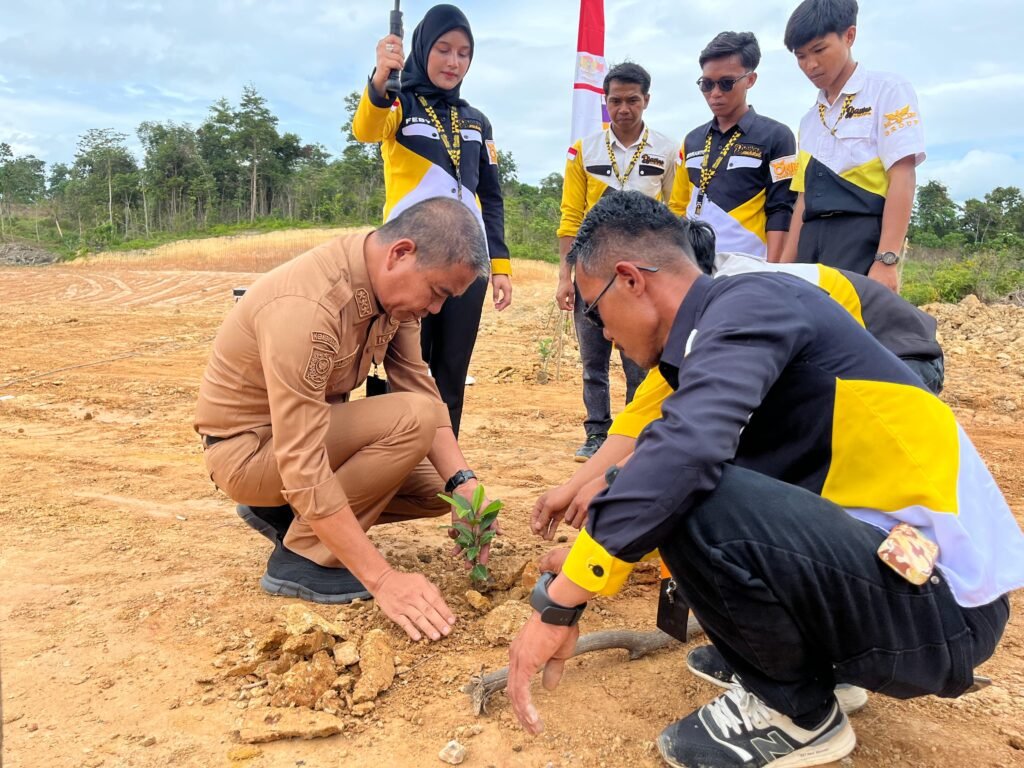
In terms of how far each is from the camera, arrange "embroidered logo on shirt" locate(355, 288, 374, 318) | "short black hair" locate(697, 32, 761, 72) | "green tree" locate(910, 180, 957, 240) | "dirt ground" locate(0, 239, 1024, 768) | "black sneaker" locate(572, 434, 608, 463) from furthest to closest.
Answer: "green tree" locate(910, 180, 957, 240)
"black sneaker" locate(572, 434, 608, 463)
"short black hair" locate(697, 32, 761, 72)
"embroidered logo on shirt" locate(355, 288, 374, 318)
"dirt ground" locate(0, 239, 1024, 768)

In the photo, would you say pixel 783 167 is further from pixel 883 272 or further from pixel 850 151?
pixel 883 272

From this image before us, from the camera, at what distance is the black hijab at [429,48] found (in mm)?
3410

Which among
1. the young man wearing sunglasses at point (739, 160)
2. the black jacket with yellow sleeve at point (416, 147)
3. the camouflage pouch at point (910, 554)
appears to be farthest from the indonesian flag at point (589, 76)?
the camouflage pouch at point (910, 554)

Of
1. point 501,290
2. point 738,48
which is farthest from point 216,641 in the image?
point 738,48

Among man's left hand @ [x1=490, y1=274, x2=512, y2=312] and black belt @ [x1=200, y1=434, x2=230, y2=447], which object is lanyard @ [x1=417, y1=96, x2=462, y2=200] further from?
black belt @ [x1=200, y1=434, x2=230, y2=447]

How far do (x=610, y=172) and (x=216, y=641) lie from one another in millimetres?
3186

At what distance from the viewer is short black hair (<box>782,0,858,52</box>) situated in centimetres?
304

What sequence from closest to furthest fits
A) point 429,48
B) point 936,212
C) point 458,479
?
point 458,479 → point 429,48 → point 936,212

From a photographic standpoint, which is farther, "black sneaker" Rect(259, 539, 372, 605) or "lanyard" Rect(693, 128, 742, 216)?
"lanyard" Rect(693, 128, 742, 216)

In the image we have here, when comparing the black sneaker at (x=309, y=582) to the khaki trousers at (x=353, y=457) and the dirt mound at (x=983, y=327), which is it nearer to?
the khaki trousers at (x=353, y=457)

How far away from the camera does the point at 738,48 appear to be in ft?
12.0

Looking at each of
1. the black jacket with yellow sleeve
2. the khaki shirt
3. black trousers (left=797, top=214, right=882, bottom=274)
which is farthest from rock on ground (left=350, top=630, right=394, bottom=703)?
black trousers (left=797, top=214, right=882, bottom=274)

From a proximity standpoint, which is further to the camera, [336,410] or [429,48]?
[429,48]

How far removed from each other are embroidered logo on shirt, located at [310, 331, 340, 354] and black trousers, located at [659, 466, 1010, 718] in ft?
4.04
